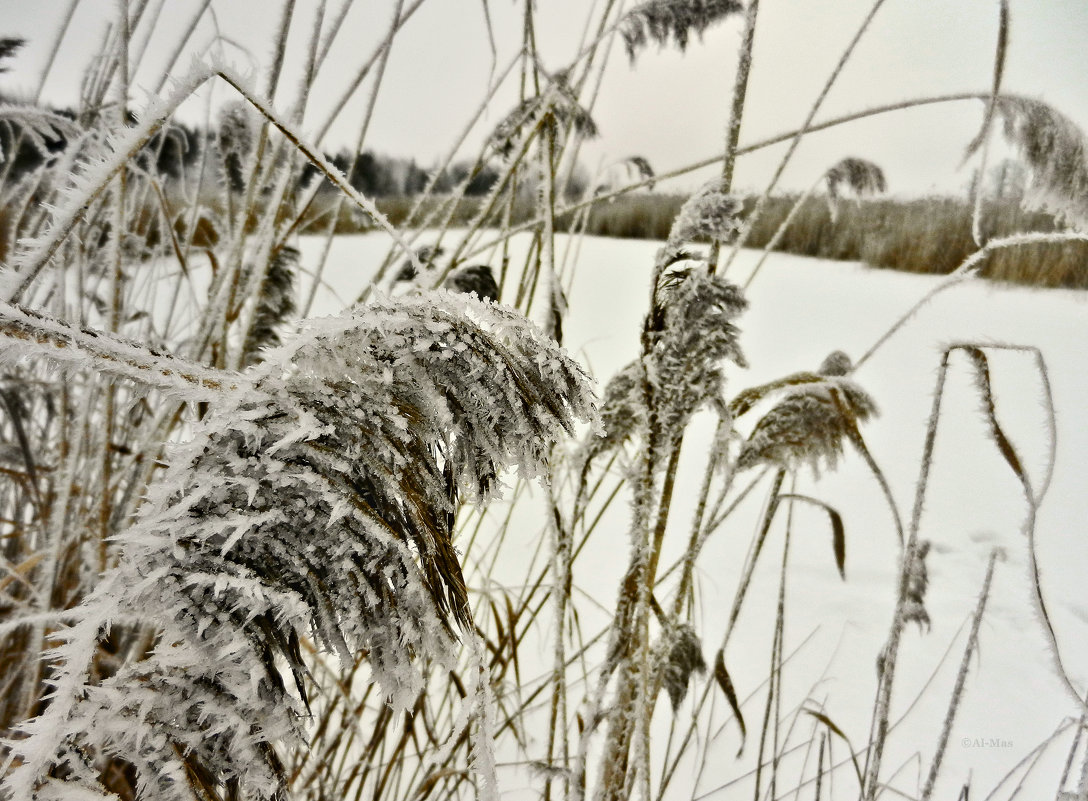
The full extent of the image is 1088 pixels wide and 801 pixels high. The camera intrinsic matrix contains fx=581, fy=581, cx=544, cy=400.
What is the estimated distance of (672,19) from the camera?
0.73 m

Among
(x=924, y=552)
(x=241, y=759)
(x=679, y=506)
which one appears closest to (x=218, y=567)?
(x=241, y=759)

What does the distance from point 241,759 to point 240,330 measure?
71cm

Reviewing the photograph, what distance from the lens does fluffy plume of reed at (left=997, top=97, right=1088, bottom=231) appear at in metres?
0.68

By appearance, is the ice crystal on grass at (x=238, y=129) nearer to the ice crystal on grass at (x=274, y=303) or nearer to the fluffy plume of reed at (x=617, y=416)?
the ice crystal on grass at (x=274, y=303)

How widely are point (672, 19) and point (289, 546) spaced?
0.78 metres

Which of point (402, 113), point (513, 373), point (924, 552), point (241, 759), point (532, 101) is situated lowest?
point (924, 552)

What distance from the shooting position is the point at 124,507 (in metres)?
0.96

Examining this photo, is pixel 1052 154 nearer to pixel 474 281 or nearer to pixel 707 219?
pixel 707 219

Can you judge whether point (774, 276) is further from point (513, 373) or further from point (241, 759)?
point (241, 759)

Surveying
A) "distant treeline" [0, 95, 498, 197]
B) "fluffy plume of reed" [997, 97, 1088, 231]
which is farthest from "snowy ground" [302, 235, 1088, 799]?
"fluffy plume of reed" [997, 97, 1088, 231]

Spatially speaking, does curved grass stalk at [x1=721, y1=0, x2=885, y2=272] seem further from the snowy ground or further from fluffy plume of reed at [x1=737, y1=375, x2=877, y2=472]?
the snowy ground

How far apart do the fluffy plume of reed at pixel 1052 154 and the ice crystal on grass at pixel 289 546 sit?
77cm

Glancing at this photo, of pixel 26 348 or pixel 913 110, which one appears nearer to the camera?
pixel 26 348

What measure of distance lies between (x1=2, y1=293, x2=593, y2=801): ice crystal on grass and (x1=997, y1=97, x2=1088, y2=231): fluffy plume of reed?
2.52ft
